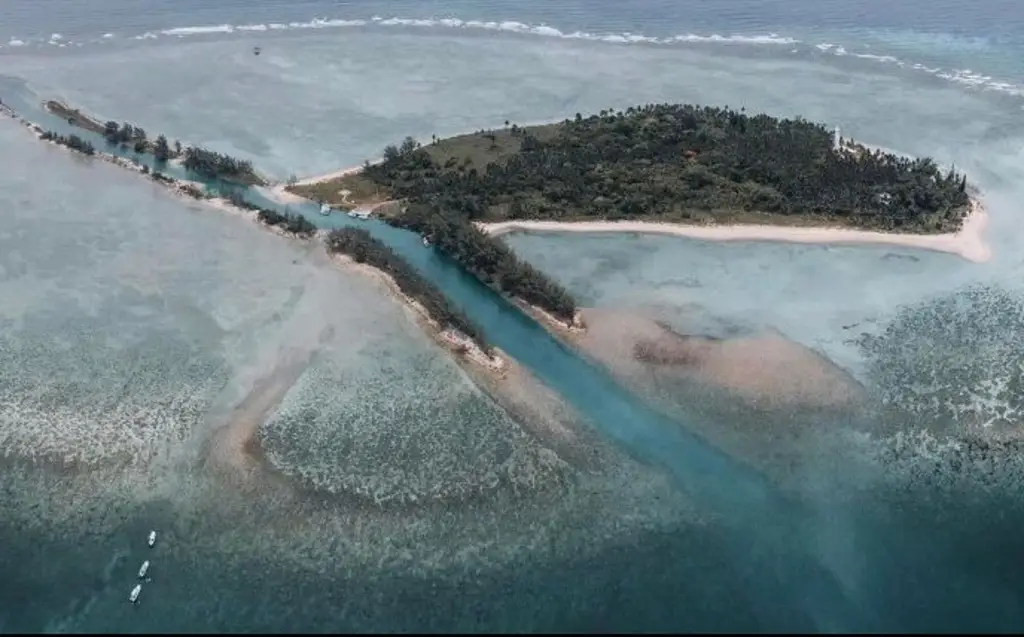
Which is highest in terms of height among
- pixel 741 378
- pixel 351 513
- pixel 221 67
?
pixel 221 67

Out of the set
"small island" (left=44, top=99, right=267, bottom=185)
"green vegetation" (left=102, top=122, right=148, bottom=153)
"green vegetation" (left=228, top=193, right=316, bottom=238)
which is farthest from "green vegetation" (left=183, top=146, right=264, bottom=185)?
"green vegetation" (left=102, top=122, right=148, bottom=153)

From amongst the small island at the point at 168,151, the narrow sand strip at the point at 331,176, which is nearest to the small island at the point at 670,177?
the narrow sand strip at the point at 331,176

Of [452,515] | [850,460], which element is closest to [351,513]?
[452,515]

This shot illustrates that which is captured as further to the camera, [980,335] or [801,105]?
[801,105]

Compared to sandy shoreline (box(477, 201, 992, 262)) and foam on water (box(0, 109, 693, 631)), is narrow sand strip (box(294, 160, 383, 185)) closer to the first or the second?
foam on water (box(0, 109, 693, 631))

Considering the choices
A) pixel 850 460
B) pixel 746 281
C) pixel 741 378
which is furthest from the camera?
pixel 746 281

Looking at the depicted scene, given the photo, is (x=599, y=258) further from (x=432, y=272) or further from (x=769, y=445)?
(x=769, y=445)
